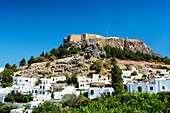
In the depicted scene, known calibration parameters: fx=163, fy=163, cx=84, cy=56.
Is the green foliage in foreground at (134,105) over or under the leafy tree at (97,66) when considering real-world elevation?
under

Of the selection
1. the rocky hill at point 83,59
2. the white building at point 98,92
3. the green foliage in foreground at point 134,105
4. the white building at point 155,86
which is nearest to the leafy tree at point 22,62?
the rocky hill at point 83,59

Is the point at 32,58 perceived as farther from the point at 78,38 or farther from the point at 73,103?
the point at 73,103

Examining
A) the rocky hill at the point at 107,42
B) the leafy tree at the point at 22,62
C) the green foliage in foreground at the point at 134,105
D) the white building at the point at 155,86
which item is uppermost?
the rocky hill at the point at 107,42

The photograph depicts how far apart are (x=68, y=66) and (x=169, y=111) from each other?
4130 centimetres

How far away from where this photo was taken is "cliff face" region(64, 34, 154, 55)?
72.6 m

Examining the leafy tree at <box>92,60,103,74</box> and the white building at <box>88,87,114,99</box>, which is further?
the leafy tree at <box>92,60,103,74</box>

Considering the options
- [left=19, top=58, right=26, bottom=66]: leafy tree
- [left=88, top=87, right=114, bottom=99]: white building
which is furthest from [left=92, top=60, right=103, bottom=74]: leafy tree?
[left=19, top=58, right=26, bottom=66]: leafy tree

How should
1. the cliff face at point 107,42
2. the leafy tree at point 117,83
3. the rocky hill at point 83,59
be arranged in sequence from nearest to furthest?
the leafy tree at point 117,83 → the rocky hill at point 83,59 → the cliff face at point 107,42

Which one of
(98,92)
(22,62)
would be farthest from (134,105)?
(22,62)

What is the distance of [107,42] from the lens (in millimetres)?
75062

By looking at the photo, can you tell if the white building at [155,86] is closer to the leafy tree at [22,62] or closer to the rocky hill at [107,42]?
the rocky hill at [107,42]

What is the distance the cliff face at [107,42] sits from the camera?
72562 millimetres

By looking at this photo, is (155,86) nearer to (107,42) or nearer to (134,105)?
(134,105)

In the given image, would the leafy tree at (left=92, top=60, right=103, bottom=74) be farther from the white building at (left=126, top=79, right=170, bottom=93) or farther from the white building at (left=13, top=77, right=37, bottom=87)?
the white building at (left=126, top=79, right=170, bottom=93)
